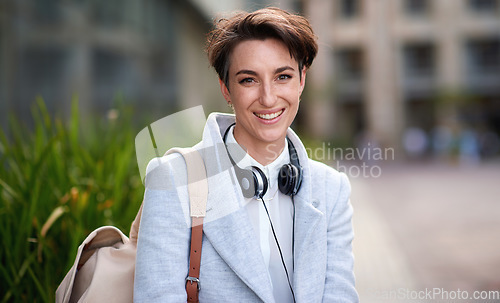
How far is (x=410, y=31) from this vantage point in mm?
33375

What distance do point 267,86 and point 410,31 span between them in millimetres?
33946

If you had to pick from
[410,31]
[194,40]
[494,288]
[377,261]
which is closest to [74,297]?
[494,288]

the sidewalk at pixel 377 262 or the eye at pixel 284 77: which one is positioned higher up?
the eye at pixel 284 77

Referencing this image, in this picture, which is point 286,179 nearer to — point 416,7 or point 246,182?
point 246,182

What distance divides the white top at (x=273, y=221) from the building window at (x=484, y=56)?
34.3 metres

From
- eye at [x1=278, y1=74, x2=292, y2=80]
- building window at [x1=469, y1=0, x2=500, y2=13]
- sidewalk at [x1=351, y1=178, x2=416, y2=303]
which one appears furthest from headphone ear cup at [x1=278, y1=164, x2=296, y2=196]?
building window at [x1=469, y1=0, x2=500, y2=13]

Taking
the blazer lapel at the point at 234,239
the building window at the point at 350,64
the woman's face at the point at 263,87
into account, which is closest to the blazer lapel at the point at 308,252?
the blazer lapel at the point at 234,239

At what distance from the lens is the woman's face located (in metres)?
1.89

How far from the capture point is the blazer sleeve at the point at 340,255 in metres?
2.00

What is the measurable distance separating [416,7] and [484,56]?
532cm

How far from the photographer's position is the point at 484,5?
32.4 m

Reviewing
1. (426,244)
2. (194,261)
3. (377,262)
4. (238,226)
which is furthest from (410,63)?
(194,261)

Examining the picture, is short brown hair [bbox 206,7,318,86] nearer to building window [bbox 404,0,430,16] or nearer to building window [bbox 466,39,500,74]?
building window [bbox 404,0,430,16]

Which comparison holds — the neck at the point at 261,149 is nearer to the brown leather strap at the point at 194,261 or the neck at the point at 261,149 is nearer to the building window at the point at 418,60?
the brown leather strap at the point at 194,261
